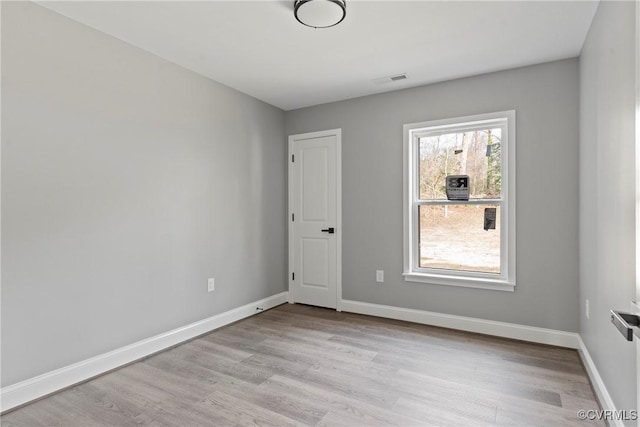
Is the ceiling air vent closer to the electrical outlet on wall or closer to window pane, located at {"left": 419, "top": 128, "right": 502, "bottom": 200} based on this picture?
window pane, located at {"left": 419, "top": 128, "right": 502, "bottom": 200}

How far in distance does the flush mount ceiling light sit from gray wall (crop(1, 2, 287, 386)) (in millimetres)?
1479

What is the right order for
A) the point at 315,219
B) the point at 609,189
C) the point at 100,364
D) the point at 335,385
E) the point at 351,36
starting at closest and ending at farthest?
the point at 609,189 < the point at 335,385 < the point at 100,364 < the point at 351,36 < the point at 315,219

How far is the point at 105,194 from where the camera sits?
106 inches

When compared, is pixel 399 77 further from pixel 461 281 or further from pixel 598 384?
pixel 598 384

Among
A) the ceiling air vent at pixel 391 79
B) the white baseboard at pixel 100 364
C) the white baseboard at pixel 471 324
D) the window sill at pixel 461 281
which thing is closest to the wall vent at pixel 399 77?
the ceiling air vent at pixel 391 79

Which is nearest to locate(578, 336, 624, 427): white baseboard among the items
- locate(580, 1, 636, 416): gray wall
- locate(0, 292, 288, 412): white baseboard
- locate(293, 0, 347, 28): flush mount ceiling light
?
locate(580, 1, 636, 416): gray wall

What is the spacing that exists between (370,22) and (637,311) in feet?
7.50

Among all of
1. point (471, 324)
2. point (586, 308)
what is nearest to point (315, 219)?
point (471, 324)

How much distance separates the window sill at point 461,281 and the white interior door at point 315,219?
96 centimetres

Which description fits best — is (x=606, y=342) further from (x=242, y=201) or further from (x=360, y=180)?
(x=242, y=201)

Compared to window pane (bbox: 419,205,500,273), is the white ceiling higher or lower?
higher

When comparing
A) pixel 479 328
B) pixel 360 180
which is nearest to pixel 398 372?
pixel 479 328

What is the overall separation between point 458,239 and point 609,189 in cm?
168

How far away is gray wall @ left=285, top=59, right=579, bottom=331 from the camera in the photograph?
311 centimetres
